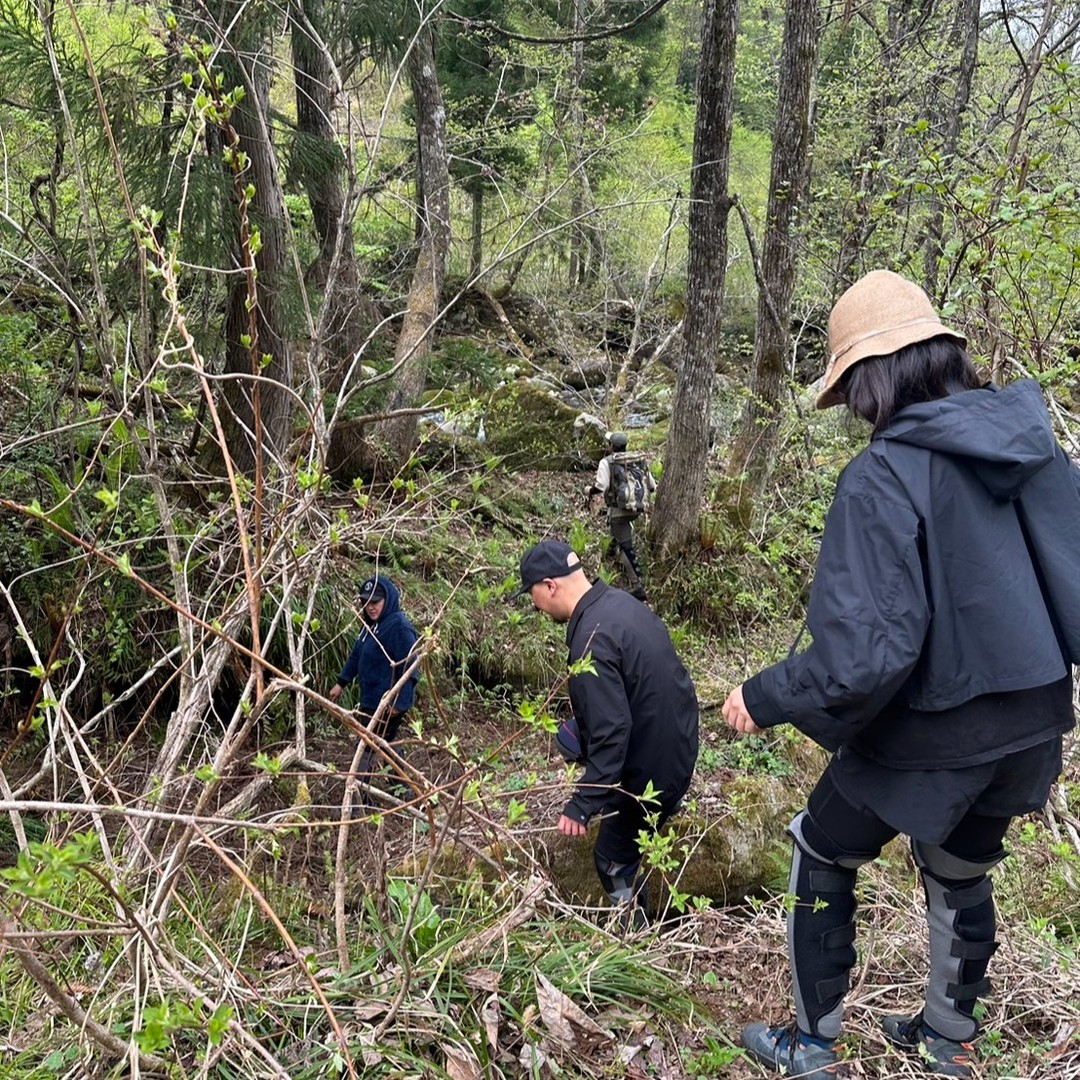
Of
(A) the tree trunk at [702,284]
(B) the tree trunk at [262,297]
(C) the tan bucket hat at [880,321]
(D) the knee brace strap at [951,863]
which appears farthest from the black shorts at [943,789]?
(A) the tree trunk at [702,284]

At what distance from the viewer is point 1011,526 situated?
195 cm

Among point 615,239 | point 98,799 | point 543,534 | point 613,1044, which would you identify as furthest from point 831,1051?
point 615,239

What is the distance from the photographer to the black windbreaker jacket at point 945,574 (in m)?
1.88

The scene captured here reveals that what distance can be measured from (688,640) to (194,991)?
19.2 feet

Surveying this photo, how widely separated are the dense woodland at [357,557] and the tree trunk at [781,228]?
43 mm

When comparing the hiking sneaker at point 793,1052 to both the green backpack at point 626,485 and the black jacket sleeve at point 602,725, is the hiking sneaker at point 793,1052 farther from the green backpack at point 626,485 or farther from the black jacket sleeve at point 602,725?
the green backpack at point 626,485

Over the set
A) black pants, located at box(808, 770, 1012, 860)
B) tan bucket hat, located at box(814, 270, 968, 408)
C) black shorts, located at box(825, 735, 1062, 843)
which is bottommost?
black pants, located at box(808, 770, 1012, 860)

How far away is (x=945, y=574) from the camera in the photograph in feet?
6.34

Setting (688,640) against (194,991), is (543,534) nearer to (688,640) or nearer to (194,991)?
(688,640)

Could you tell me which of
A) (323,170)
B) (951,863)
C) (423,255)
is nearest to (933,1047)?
(951,863)

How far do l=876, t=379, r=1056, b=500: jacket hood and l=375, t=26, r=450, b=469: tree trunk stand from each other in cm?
641

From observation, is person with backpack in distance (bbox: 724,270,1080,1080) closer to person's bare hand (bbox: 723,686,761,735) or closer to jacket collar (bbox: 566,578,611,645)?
person's bare hand (bbox: 723,686,761,735)

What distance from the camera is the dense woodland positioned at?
214cm

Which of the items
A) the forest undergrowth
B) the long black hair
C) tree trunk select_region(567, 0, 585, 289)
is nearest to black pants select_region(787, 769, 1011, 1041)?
the forest undergrowth
